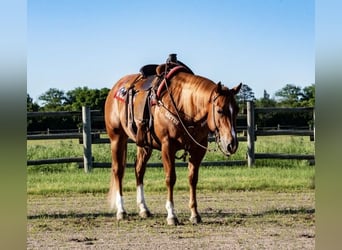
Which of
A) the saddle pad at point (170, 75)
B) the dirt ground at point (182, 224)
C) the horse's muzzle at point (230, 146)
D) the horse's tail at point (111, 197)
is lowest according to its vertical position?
the dirt ground at point (182, 224)

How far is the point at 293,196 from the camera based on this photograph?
445 cm

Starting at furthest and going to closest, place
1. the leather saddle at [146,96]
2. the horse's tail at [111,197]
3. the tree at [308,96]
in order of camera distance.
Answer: the horse's tail at [111,197] → the leather saddle at [146,96] → the tree at [308,96]

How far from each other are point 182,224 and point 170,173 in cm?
43

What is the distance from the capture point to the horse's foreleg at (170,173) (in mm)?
3898

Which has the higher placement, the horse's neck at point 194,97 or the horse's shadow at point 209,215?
the horse's neck at point 194,97

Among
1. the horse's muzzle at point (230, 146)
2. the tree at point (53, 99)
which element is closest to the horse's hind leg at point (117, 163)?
the tree at point (53, 99)

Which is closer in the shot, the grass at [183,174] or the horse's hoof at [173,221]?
the horse's hoof at [173,221]

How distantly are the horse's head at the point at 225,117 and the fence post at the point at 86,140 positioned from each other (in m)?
1.28

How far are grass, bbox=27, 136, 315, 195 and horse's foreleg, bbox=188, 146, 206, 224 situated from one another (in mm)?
274

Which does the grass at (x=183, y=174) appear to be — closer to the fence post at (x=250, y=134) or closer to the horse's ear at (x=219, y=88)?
the fence post at (x=250, y=134)

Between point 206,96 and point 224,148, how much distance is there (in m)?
0.46

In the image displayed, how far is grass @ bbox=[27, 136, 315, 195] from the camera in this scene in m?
4.27

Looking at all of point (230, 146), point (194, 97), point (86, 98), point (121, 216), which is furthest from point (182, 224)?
point (86, 98)
